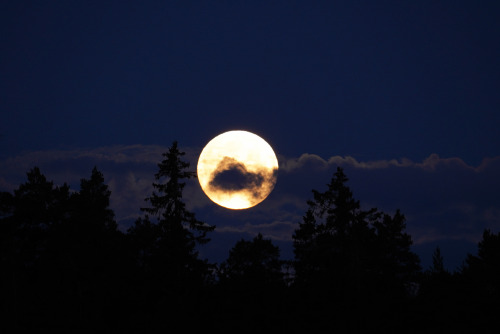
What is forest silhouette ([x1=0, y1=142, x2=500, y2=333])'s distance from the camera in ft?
89.4

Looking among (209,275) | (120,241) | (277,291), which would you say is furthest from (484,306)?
(120,241)

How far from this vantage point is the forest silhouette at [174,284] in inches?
1072

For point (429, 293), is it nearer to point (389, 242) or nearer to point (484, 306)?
point (484, 306)

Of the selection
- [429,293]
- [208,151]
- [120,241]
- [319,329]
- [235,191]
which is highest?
[208,151]

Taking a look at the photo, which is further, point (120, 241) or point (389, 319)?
point (120, 241)

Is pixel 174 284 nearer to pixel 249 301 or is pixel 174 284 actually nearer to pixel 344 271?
pixel 249 301

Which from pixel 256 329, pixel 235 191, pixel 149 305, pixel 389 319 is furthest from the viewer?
pixel 235 191

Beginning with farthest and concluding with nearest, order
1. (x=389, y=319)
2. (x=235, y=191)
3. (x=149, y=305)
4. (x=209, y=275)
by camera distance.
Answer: (x=235, y=191), (x=209, y=275), (x=149, y=305), (x=389, y=319)

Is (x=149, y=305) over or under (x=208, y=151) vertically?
under

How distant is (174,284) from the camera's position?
105ft

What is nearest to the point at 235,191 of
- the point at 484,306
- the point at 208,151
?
the point at 208,151

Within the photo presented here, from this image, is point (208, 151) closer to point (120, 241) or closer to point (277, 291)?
point (120, 241)

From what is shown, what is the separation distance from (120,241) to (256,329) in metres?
16.3

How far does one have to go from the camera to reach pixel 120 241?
1462 inches
